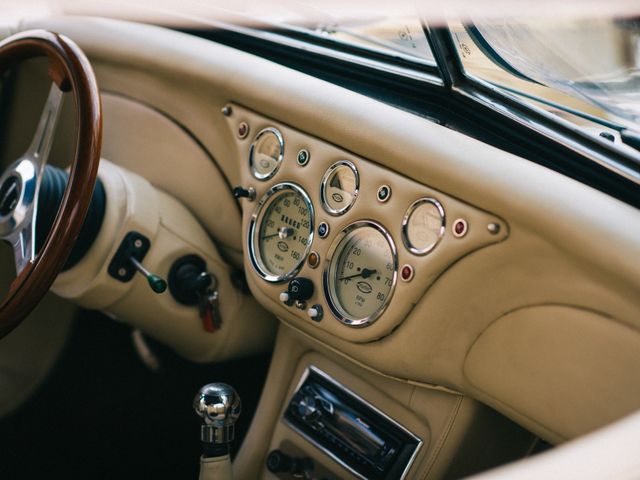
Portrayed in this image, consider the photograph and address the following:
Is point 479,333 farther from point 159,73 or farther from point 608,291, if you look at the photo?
point 159,73

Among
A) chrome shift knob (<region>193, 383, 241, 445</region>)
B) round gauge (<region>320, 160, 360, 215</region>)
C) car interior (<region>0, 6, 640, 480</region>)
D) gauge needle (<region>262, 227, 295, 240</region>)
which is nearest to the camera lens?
car interior (<region>0, 6, 640, 480</region>)

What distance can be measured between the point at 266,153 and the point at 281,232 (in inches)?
7.1

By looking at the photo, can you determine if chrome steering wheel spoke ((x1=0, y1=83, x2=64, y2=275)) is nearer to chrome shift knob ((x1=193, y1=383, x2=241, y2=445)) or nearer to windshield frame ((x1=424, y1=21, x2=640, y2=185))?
chrome shift knob ((x1=193, y1=383, x2=241, y2=445))

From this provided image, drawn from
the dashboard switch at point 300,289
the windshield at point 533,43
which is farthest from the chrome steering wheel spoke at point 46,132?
the windshield at point 533,43

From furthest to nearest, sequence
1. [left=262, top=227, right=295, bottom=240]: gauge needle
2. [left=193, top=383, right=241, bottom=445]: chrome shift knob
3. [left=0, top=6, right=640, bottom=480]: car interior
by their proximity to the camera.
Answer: [left=262, top=227, right=295, bottom=240]: gauge needle, [left=193, top=383, right=241, bottom=445]: chrome shift knob, [left=0, top=6, right=640, bottom=480]: car interior

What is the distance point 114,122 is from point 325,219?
746mm

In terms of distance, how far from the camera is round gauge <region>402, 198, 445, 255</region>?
1400mm

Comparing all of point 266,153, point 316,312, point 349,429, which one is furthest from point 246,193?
point 349,429

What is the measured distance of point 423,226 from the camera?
1.43m

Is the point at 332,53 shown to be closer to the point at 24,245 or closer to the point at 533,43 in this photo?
the point at 533,43

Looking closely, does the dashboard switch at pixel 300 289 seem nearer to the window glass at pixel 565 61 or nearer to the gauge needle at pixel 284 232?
the gauge needle at pixel 284 232

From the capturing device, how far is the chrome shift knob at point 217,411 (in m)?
1.43

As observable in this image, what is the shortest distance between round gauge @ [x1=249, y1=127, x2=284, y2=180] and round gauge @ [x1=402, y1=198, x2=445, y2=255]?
37 centimetres

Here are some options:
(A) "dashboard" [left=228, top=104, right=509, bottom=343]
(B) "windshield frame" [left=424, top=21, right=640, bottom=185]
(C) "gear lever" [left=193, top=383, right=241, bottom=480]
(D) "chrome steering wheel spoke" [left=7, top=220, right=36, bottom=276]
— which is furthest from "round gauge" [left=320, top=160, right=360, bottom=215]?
(D) "chrome steering wheel spoke" [left=7, top=220, right=36, bottom=276]
